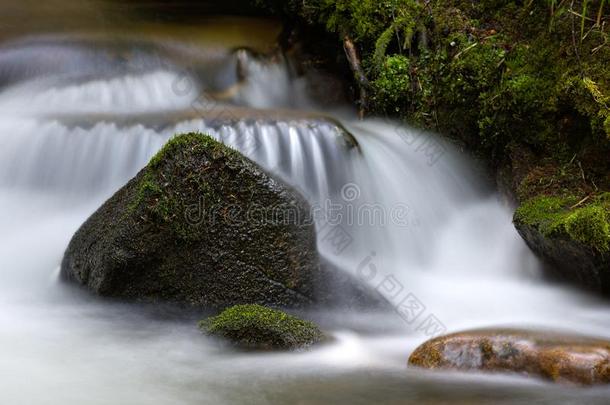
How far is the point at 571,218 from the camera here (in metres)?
4.73

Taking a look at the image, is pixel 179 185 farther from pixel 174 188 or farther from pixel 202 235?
pixel 202 235

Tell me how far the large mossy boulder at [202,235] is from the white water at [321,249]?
237 mm

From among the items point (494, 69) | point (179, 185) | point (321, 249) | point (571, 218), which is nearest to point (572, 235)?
point (571, 218)

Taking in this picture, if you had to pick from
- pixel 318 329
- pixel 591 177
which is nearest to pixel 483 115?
pixel 591 177

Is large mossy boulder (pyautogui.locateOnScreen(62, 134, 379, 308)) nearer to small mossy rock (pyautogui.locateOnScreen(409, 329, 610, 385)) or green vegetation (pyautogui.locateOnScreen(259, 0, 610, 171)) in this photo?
small mossy rock (pyautogui.locateOnScreen(409, 329, 610, 385))

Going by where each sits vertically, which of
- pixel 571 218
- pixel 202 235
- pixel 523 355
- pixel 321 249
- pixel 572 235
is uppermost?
pixel 321 249

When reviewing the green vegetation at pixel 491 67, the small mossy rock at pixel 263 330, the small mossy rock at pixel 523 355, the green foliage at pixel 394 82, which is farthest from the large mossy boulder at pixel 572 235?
the green foliage at pixel 394 82

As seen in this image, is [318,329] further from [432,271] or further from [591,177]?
[591,177]

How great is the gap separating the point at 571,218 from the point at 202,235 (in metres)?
2.48

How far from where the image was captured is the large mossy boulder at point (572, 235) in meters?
4.65

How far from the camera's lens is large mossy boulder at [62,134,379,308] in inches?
176

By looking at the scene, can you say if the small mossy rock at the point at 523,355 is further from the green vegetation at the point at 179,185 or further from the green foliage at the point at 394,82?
the green foliage at the point at 394,82

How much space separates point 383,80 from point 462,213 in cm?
165

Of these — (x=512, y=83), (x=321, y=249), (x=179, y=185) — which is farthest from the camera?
(x=512, y=83)
